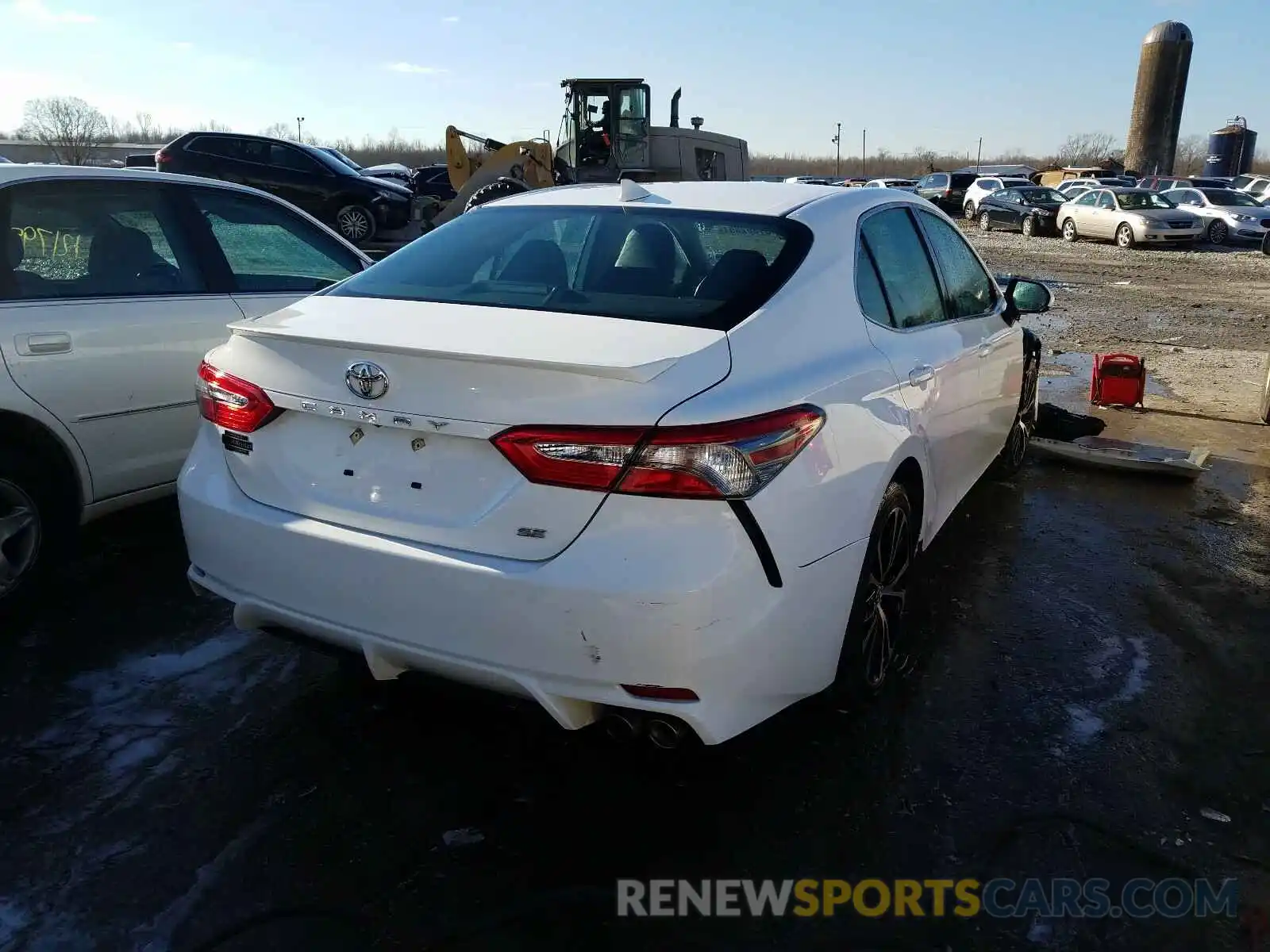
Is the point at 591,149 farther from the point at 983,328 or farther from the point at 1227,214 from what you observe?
the point at 1227,214

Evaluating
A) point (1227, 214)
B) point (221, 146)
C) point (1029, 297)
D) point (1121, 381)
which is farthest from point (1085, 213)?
point (1029, 297)

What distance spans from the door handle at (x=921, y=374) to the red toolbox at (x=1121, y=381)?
497cm

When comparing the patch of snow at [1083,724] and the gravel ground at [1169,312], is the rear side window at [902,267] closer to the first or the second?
the patch of snow at [1083,724]

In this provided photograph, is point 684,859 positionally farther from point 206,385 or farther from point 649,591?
point 206,385

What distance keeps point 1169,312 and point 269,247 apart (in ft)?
43.9

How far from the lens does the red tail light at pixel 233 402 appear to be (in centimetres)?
269

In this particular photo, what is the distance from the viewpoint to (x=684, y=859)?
98.5 inches

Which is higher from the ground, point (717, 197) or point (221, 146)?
point (221, 146)

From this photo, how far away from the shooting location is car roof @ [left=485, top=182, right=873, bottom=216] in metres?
3.33

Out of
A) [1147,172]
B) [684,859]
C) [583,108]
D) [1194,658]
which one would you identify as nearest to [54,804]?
[684,859]

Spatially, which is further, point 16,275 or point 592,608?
point 16,275

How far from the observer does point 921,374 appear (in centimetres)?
337

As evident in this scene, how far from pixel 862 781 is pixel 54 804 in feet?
7.20

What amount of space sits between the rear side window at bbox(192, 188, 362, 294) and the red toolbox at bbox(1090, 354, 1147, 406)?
5.71 meters
